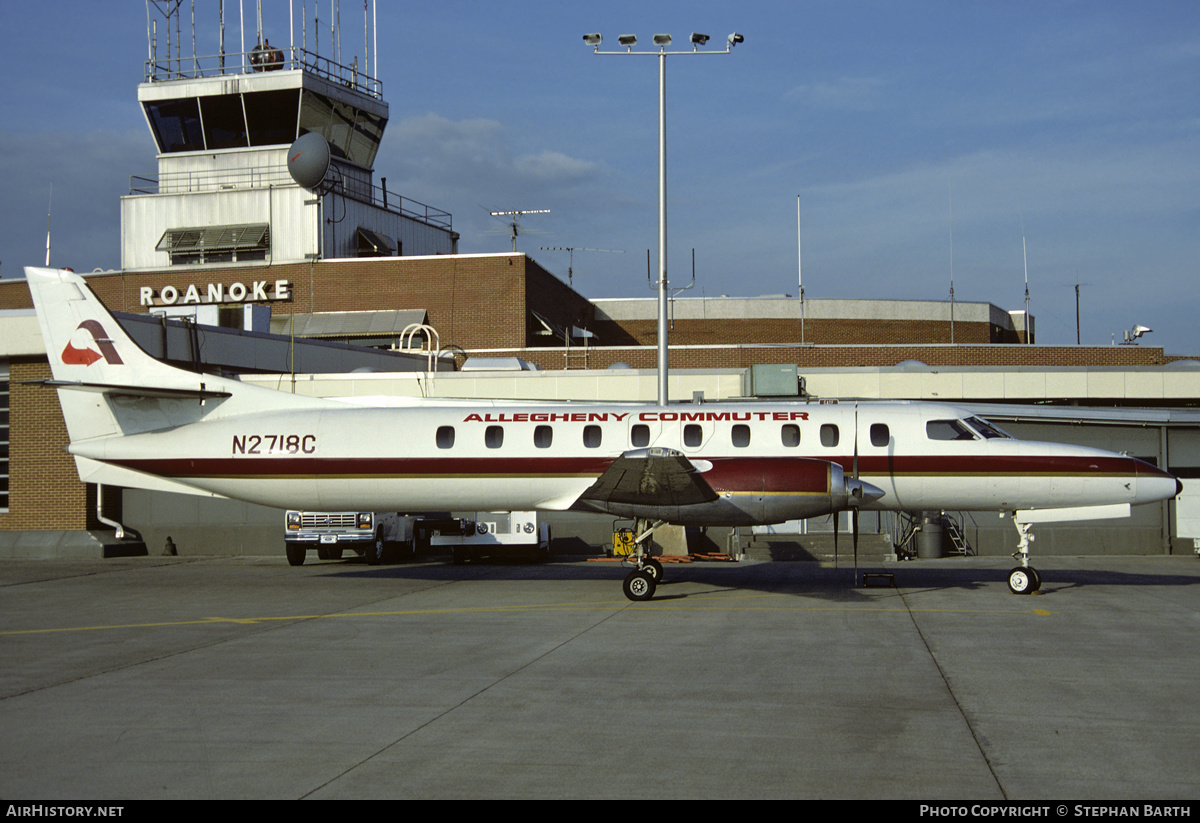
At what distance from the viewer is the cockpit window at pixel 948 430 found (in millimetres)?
18250

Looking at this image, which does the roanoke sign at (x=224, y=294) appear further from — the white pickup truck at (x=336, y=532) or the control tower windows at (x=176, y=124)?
the white pickup truck at (x=336, y=532)

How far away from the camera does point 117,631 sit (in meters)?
14.2

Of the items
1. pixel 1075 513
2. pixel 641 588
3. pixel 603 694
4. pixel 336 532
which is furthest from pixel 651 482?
pixel 336 532

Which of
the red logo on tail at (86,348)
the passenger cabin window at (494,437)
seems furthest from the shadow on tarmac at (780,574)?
the red logo on tail at (86,348)

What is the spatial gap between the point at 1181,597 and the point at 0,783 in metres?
17.8

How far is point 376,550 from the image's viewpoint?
2534 centimetres

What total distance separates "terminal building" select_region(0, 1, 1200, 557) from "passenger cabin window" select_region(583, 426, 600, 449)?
9.22m

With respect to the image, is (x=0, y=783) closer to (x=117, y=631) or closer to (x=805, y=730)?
(x=805, y=730)

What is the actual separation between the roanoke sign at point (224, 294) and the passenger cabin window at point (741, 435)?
26.8 meters

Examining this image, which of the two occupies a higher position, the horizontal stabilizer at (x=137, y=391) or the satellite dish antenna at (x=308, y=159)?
the satellite dish antenna at (x=308, y=159)

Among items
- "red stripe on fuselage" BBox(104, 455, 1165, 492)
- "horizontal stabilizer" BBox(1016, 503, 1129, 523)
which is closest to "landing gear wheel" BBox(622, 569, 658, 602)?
"red stripe on fuselage" BBox(104, 455, 1165, 492)

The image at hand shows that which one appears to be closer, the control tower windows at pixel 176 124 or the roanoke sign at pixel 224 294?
the roanoke sign at pixel 224 294

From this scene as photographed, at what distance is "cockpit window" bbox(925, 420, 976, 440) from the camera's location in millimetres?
18250
